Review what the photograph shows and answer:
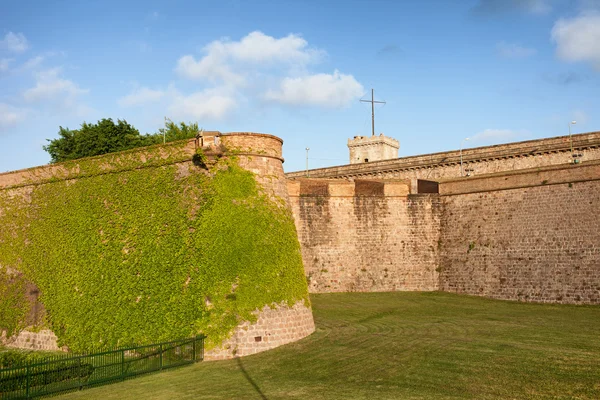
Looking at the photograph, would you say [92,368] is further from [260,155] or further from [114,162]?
[114,162]

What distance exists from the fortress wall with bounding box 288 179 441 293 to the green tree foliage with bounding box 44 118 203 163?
751 inches

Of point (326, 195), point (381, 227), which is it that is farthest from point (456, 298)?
point (326, 195)

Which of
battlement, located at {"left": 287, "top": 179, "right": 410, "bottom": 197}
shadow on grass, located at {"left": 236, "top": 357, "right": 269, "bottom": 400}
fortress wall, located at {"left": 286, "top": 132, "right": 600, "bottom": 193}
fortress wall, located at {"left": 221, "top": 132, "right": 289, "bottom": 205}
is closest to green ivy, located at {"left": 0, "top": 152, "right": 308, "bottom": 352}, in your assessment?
fortress wall, located at {"left": 221, "top": 132, "right": 289, "bottom": 205}

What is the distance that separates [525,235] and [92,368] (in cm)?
2163

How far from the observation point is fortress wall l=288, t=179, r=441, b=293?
3241 centimetres

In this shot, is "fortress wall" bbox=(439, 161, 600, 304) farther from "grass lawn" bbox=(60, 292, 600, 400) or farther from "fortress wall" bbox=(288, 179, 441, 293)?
"grass lawn" bbox=(60, 292, 600, 400)

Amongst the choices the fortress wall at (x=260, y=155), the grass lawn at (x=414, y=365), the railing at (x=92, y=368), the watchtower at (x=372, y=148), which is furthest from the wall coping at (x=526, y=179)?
the watchtower at (x=372, y=148)

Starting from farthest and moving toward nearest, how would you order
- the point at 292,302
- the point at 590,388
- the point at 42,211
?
the point at 42,211 → the point at 292,302 → the point at 590,388

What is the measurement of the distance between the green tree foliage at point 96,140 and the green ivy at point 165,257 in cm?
2302

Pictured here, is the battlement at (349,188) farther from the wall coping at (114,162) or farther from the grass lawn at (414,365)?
the wall coping at (114,162)

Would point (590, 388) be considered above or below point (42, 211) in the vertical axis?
below

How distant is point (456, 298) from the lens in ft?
97.9

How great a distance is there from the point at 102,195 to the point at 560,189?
21.8 metres

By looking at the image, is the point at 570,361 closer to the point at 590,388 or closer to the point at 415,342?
the point at 590,388
